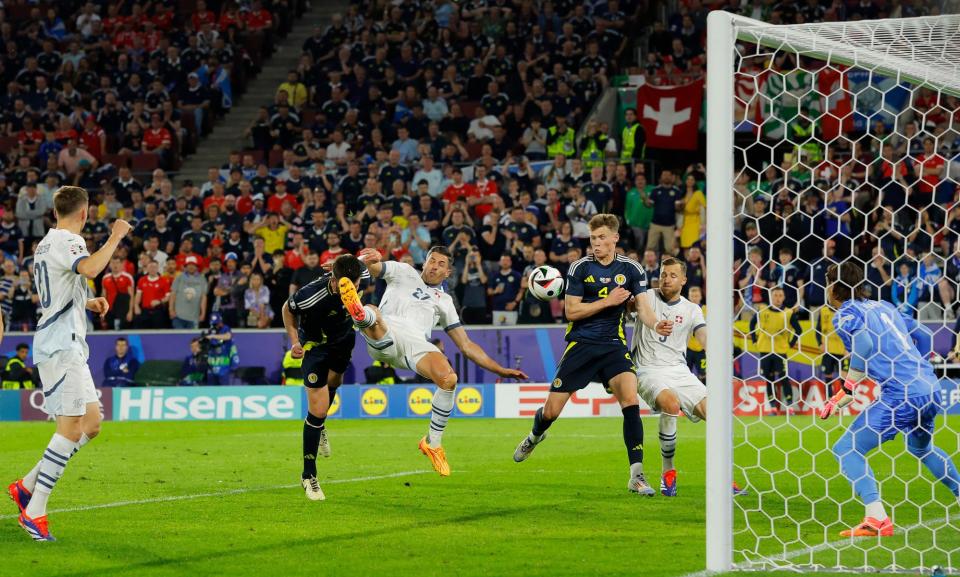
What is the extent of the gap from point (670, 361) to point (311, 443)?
10.0 ft

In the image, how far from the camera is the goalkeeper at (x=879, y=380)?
27.6ft

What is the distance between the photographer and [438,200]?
78.1 feet

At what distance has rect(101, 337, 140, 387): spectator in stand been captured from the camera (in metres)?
22.8

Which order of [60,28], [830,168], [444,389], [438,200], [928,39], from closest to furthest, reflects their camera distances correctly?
[928,39]
[444,389]
[830,168]
[438,200]
[60,28]

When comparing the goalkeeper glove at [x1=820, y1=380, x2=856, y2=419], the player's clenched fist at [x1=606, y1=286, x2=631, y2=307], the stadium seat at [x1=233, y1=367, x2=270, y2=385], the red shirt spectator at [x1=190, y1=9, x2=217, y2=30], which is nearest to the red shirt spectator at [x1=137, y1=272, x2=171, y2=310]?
the stadium seat at [x1=233, y1=367, x2=270, y2=385]

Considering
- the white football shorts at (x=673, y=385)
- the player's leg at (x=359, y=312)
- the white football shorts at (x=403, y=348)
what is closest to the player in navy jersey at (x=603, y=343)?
the white football shorts at (x=673, y=385)

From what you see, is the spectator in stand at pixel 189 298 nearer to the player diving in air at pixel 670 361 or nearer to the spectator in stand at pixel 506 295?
the spectator in stand at pixel 506 295

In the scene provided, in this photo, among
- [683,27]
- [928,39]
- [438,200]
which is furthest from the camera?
[683,27]

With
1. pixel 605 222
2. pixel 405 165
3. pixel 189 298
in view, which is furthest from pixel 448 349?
pixel 605 222

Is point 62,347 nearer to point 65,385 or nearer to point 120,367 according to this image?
point 65,385

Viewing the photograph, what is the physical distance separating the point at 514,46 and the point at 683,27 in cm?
351

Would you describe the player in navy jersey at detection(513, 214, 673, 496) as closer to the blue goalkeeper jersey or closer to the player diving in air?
the player diving in air

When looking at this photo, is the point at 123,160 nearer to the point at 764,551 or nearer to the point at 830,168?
the point at 830,168

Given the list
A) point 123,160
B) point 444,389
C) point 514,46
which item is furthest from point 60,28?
point 444,389
